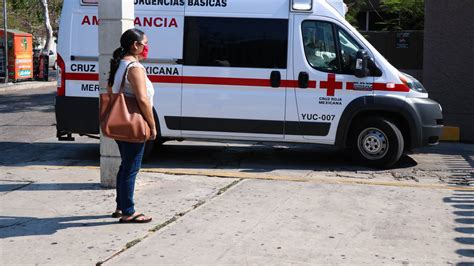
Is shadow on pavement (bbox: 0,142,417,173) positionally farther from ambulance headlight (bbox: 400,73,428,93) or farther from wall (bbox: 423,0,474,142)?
wall (bbox: 423,0,474,142)

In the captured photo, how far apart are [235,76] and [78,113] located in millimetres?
2360

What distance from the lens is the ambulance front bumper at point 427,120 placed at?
8891mm

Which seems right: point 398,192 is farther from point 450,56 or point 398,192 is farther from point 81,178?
point 450,56

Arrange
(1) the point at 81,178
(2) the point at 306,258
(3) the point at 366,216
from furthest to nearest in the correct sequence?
(1) the point at 81,178 < (3) the point at 366,216 < (2) the point at 306,258

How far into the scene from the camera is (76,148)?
10695mm

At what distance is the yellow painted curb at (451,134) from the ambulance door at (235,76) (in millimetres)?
4490

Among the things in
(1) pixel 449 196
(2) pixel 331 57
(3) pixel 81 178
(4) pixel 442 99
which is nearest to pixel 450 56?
(4) pixel 442 99

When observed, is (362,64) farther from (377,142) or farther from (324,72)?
(377,142)

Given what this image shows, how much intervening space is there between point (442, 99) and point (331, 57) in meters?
4.54

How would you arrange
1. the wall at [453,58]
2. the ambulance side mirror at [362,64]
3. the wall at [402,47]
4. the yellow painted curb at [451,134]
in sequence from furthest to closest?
the wall at [402,47] → the wall at [453,58] → the yellow painted curb at [451,134] → the ambulance side mirror at [362,64]

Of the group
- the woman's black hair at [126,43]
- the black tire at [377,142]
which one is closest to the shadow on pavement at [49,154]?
the woman's black hair at [126,43]

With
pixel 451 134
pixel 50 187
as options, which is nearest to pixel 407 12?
pixel 451 134

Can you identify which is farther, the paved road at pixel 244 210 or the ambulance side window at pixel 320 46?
the ambulance side window at pixel 320 46

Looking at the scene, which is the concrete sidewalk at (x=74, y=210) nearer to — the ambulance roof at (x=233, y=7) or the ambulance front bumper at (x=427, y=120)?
the ambulance roof at (x=233, y=7)
